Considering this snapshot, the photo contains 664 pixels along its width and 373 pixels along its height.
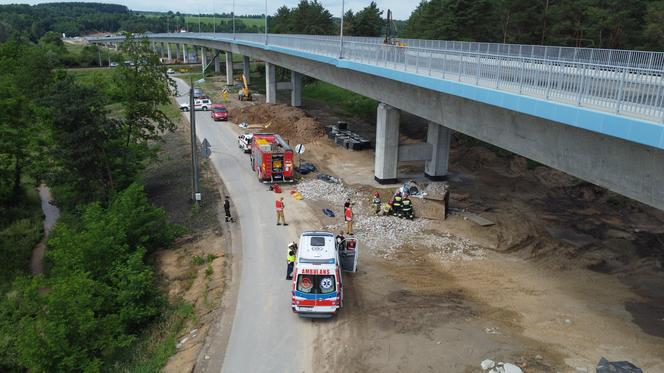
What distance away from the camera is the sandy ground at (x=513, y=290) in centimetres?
1373

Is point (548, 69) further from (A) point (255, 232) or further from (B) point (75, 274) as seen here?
(B) point (75, 274)

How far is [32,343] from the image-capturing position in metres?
13.5

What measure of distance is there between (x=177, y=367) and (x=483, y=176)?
24204 millimetres

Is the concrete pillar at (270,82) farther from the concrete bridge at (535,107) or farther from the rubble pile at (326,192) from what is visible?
the rubble pile at (326,192)

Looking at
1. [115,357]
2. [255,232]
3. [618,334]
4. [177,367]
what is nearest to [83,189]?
[255,232]

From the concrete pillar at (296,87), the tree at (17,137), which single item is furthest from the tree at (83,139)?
the concrete pillar at (296,87)

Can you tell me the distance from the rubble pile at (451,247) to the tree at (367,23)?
2947 inches

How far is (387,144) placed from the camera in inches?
1165

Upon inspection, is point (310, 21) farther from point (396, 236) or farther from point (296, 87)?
point (396, 236)

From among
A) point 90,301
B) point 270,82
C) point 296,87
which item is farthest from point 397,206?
point 270,82

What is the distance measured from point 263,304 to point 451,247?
9.05m

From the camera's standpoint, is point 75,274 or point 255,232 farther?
point 255,232

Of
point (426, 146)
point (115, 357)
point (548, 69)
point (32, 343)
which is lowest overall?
point (115, 357)

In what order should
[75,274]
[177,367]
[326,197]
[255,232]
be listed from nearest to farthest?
1. [177,367]
2. [75,274]
3. [255,232]
4. [326,197]
